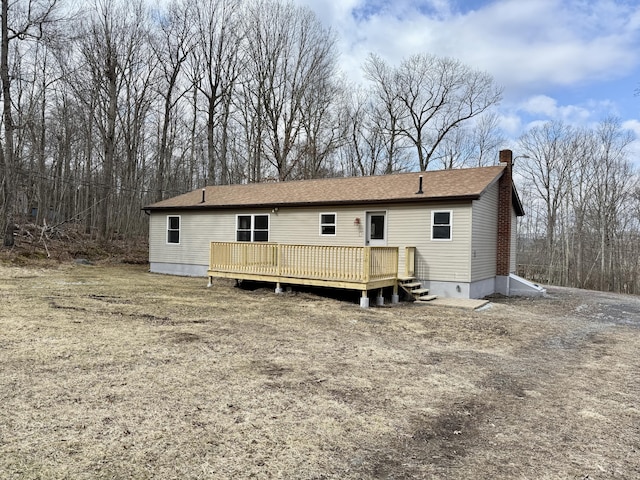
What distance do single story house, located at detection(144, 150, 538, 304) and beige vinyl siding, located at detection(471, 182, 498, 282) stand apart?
0.09 feet

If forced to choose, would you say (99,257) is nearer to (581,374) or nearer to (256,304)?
(256,304)

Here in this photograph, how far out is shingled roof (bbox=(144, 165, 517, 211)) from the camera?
11.3 meters

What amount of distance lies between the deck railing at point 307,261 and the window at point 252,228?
2116 millimetres

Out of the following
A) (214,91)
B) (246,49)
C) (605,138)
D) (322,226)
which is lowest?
(322,226)

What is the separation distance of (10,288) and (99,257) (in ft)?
26.9

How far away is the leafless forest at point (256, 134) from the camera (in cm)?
2088

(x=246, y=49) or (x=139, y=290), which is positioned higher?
(x=246, y=49)

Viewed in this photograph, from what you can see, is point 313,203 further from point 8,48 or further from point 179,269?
point 8,48

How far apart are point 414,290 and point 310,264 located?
2.74m

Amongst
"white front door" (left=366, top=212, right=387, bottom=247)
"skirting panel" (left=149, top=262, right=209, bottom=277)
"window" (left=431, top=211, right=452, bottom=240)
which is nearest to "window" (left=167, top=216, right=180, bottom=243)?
"skirting panel" (left=149, top=262, right=209, bottom=277)

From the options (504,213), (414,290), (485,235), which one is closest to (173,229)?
(414,290)

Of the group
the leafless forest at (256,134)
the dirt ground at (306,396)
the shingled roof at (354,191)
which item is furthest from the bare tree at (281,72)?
the dirt ground at (306,396)

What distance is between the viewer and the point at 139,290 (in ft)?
35.4

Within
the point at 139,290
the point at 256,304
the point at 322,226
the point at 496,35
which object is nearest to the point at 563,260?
the point at 496,35
